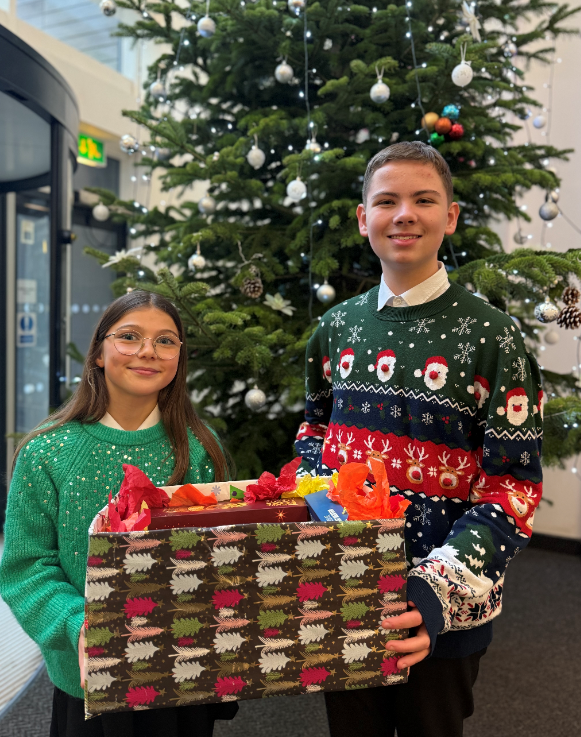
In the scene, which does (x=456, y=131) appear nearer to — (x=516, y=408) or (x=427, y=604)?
(x=516, y=408)

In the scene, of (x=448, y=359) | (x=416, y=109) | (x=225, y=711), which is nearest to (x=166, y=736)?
(x=225, y=711)

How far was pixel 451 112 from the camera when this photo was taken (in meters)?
2.44

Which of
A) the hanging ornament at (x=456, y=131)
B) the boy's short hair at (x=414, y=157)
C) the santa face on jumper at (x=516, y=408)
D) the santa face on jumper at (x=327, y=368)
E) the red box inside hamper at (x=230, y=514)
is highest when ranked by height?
the hanging ornament at (x=456, y=131)

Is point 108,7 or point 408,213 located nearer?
point 408,213

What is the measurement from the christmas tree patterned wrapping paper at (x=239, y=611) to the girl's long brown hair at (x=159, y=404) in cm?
56

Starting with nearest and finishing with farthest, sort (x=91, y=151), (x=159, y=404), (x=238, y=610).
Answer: (x=238, y=610) → (x=159, y=404) → (x=91, y=151)

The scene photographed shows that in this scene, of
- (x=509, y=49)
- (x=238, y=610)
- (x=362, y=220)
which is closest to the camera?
(x=238, y=610)

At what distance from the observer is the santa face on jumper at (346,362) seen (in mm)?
1469

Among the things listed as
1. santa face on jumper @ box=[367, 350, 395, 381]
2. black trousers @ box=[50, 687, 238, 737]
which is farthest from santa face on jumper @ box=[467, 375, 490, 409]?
black trousers @ box=[50, 687, 238, 737]

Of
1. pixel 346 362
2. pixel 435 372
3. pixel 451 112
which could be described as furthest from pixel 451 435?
pixel 451 112

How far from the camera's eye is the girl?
1304 millimetres

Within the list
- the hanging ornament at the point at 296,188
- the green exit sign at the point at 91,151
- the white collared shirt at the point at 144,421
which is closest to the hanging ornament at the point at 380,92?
the hanging ornament at the point at 296,188

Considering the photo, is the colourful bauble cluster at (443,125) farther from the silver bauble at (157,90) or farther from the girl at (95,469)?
the girl at (95,469)

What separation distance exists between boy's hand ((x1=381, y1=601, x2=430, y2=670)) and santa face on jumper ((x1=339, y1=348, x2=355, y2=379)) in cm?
60
